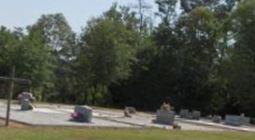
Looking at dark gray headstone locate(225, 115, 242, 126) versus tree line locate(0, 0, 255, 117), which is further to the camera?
tree line locate(0, 0, 255, 117)

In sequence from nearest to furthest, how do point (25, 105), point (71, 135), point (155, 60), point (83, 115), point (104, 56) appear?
1. point (71, 135)
2. point (83, 115)
3. point (25, 105)
4. point (104, 56)
5. point (155, 60)

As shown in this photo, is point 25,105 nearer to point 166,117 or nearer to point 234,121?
point 166,117

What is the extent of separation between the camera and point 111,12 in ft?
234

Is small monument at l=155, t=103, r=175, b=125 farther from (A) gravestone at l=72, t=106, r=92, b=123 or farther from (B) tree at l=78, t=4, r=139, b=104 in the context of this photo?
(B) tree at l=78, t=4, r=139, b=104

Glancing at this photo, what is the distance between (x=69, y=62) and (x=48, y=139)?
5836cm

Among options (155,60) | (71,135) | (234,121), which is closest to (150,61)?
(155,60)

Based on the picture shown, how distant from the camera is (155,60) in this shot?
69.4 metres

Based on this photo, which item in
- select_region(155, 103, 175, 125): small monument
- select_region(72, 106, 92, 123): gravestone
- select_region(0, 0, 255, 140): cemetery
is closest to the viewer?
select_region(72, 106, 92, 123): gravestone

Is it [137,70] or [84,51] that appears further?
[137,70]

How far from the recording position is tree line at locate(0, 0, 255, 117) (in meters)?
60.3

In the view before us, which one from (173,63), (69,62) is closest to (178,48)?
(173,63)

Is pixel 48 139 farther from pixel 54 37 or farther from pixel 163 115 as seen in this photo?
pixel 54 37

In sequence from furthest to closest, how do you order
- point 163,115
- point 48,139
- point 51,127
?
point 163,115 < point 51,127 < point 48,139

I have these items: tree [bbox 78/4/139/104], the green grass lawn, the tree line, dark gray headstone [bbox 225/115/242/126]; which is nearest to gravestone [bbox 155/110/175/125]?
the green grass lawn
